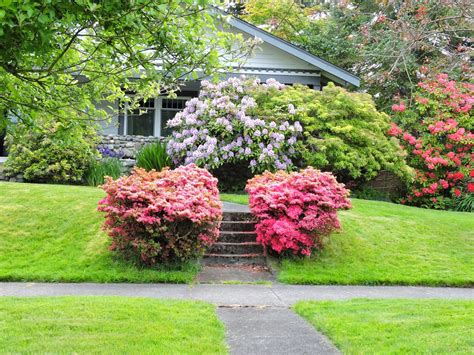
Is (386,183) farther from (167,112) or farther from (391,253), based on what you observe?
(167,112)

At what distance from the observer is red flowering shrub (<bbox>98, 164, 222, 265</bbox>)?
7.85m

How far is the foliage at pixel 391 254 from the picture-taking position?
8.27m

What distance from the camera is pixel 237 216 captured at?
1009 cm

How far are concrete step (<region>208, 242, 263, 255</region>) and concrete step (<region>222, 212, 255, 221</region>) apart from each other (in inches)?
32.6

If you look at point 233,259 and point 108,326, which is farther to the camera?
point 233,259

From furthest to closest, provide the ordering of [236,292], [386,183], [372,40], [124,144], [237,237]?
[372,40] → [124,144] → [386,183] → [237,237] → [236,292]

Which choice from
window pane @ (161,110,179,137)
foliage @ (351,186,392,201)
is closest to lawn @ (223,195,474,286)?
foliage @ (351,186,392,201)

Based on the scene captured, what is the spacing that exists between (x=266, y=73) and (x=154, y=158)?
17.5ft

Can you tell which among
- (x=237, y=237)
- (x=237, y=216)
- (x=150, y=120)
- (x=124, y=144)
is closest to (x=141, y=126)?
(x=150, y=120)

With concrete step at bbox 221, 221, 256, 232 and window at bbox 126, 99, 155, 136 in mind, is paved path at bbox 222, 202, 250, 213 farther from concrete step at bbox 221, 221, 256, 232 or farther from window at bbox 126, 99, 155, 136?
window at bbox 126, 99, 155, 136

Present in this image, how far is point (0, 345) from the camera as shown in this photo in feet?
14.5

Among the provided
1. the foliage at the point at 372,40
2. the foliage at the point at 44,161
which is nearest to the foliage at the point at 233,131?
the foliage at the point at 44,161

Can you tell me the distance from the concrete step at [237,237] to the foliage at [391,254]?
3.52 ft

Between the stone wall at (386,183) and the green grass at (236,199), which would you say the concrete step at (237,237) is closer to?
the green grass at (236,199)
